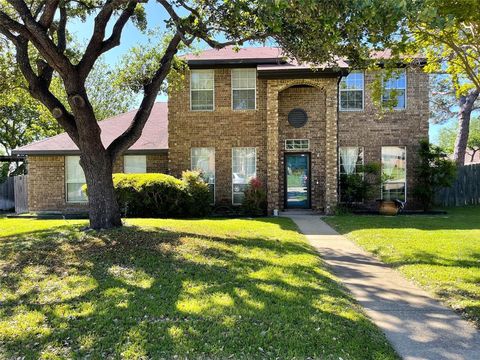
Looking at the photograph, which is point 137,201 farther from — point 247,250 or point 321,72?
point 321,72

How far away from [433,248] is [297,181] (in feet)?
25.2

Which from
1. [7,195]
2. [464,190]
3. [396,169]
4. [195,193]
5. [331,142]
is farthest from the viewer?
[7,195]

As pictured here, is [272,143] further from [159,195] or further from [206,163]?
[159,195]

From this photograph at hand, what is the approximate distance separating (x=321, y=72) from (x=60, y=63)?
29.0ft

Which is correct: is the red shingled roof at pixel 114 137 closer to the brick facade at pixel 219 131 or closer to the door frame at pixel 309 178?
the brick facade at pixel 219 131

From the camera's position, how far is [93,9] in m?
11.7

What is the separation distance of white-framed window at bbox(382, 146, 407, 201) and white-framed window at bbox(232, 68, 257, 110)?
5.74 meters

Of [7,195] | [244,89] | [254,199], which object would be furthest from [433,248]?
[7,195]

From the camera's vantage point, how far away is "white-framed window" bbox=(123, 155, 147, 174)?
53.7ft

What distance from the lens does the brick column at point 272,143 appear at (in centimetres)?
1452

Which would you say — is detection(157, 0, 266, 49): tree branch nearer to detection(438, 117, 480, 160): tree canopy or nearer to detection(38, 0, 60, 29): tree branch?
detection(38, 0, 60, 29): tree branch

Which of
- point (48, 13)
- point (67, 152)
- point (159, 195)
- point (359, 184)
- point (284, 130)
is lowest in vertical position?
point (159, 195)

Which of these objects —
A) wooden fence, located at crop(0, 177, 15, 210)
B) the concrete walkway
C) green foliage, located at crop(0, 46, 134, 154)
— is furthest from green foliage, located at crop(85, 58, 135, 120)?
the concrete walkway

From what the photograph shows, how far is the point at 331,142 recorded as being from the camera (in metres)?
14.5
